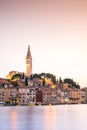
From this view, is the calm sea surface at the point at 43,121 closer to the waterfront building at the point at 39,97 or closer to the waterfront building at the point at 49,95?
the waterfront building at the point at 39,97

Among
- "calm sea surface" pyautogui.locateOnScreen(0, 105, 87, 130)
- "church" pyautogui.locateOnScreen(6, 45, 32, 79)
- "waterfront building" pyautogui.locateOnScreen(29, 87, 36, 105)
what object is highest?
"church" pyautogui.locateOnScreen(6, 45, 32, 79)

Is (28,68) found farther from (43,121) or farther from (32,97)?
(43,121)

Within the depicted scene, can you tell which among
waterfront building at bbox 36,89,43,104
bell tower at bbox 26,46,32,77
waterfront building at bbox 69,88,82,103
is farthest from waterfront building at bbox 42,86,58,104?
bell tower at bbox 26,46,32,77

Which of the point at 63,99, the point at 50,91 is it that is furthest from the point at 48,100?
the point at 63,99

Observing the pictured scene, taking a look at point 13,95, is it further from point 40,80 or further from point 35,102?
point 40,80

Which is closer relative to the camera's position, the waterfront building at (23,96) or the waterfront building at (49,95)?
the waterfront building at (23,96)

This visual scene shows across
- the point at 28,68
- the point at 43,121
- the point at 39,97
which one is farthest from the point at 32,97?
the point at 43,121

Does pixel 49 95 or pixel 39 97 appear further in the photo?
pixel 49 95

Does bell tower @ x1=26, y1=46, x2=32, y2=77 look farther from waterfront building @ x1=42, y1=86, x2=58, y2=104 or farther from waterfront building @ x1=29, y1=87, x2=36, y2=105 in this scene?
waterfront building @ x1=29, y1=87, x2=36, y2=105

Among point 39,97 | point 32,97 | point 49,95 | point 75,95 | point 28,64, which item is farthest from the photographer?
point 28,64

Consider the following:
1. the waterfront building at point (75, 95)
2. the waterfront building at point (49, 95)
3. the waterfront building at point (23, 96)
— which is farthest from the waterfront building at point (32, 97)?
the waterfront building at point (75, 95)

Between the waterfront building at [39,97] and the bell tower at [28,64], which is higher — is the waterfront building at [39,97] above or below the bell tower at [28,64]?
below

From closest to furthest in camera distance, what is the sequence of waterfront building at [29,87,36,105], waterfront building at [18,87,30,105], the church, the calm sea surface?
the calm sea surface, waterfront building at [29,87,36,105], waterfront building at [18,87,30,105], the church

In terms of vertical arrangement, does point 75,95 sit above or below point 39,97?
above
